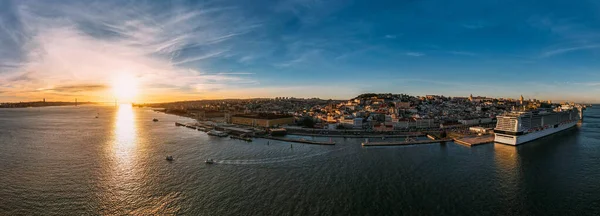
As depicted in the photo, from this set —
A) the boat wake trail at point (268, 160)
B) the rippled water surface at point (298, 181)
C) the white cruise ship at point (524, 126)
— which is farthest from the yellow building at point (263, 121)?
the white cruise ship at point (524, 126)

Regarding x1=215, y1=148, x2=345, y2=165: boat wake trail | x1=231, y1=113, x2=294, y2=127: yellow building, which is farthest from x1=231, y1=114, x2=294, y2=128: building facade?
x1=215, y1=148, x2=345, y2=165: boat wake trail

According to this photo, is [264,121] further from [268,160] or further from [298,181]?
[298,181]

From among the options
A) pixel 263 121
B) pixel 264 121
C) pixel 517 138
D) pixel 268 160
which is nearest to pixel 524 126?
pixel 517 138

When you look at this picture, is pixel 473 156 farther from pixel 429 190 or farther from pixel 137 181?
pixel 137 181

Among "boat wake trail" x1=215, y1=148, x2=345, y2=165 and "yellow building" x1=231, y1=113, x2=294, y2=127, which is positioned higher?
"yellow building" x1=231, y1=113, x2=294, y2=127

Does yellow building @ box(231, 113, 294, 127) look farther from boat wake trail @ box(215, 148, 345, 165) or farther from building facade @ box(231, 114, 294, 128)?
boat wake trail @ box(215, 148, 345, 165)
